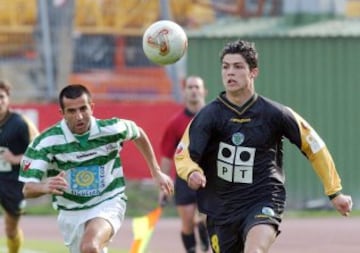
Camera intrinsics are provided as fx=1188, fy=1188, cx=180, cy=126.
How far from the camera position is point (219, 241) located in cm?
952

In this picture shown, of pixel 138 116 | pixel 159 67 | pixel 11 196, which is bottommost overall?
pixel 138 116

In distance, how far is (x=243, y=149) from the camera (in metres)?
9.39

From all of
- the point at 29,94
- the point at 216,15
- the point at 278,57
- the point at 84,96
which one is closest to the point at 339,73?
the point at 278,57

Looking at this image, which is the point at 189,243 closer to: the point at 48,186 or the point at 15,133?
the point at 15,133

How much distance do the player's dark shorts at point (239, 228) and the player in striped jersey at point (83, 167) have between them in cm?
88

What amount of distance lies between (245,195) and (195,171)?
0.60 meters

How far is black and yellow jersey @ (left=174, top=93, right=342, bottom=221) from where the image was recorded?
30.8 ft

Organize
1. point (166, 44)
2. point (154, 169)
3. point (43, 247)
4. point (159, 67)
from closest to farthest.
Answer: point (166, 44) → point (154, 169) → point (43, 247) → point (159, 67)

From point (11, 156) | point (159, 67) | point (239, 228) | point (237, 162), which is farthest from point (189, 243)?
point (159, 67)

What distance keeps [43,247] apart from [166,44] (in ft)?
22.5

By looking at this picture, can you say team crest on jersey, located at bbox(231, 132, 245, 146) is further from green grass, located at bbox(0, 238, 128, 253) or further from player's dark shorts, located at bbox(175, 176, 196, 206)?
green grass, located at bbox(0, 238, 128, 253)

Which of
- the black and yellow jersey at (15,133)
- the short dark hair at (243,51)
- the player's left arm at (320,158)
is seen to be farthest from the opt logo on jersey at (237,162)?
the black and yellow jersey at (15,133)

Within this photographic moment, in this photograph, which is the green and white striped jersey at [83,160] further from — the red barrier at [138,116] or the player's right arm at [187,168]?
the red barrier at [138,116]

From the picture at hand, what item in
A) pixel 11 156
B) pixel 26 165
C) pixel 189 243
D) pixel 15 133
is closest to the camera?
pixel 26 165
